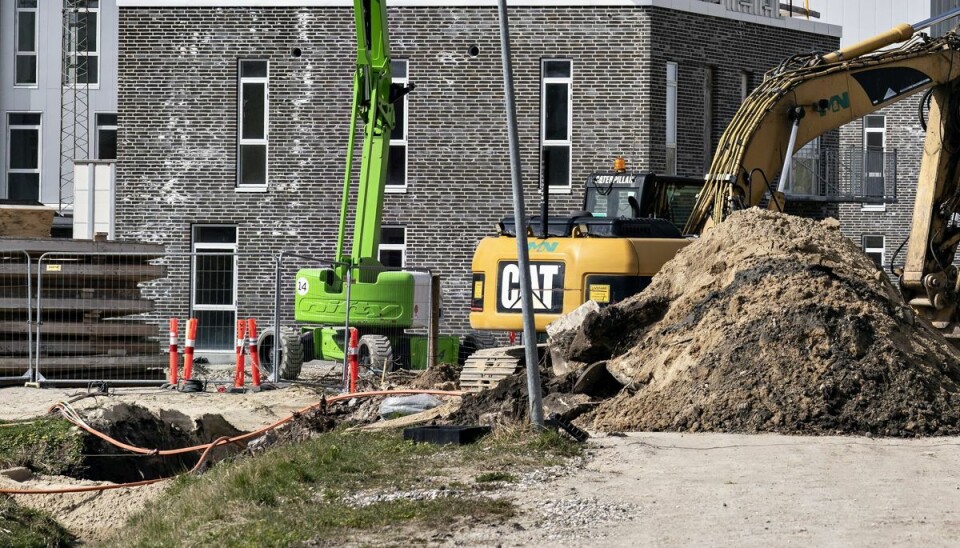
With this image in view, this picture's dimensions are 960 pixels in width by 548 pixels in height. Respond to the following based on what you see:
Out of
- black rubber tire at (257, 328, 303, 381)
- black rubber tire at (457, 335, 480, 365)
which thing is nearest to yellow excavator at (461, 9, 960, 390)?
black rubber tire at (257, 328, 303, 381)

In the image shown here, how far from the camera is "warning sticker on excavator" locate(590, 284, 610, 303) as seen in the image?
16.6 metres

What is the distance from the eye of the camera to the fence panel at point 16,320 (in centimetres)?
1984

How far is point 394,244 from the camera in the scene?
28.6 meters

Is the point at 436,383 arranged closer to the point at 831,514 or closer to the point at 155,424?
the point at 155,424

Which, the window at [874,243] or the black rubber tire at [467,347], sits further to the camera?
the window at [874,243]

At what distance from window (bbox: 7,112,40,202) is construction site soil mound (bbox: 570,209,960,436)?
84.4 feet

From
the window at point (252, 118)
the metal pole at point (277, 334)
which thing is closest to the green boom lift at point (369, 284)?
the metal pole at point (277, 334)

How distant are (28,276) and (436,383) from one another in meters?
6.03

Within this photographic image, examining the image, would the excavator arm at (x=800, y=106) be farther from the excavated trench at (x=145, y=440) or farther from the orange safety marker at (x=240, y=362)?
the orange safety marker at (x=240, y=362)

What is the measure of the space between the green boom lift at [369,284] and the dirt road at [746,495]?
9910mm

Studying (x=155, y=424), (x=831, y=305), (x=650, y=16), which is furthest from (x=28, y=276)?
(x=650, y=16)

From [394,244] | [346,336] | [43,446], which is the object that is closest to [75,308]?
[346,336]

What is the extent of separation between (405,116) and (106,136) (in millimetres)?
11591

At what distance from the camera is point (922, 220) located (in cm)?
1809
